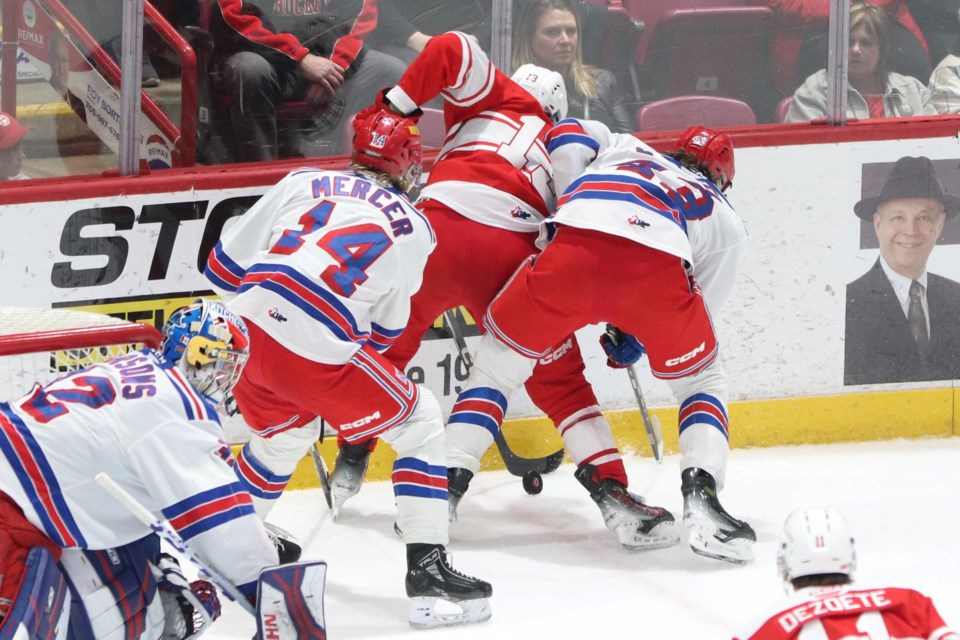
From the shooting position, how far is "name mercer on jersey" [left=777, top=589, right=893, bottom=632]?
1957 mm

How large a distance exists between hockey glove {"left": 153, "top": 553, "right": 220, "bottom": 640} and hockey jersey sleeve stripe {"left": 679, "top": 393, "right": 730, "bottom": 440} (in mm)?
1719

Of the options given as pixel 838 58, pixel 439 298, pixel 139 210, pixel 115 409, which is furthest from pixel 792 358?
pixel 115 409

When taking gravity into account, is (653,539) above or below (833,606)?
below

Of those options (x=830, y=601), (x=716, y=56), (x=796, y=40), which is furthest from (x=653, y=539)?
(x=830, y=601)

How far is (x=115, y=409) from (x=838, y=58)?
3.22 meters

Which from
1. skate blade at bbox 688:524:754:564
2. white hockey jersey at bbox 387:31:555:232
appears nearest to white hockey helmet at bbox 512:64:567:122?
white hockey jersey at bbox 387:31:555:232

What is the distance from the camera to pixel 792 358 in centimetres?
484

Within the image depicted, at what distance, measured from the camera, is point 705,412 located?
394 cm

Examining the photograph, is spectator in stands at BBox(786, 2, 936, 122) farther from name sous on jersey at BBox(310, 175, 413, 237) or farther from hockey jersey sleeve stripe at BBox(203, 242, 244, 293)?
hockey jersey sleeve stripe at BBox(203, 242, 244, 293)

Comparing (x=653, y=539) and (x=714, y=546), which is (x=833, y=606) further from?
(x=653, y=539)

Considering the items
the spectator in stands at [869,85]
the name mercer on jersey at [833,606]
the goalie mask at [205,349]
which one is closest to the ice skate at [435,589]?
the goalie mask at [205,349]

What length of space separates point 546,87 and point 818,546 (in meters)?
2.59

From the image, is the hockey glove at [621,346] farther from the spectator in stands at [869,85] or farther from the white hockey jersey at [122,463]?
the white hockey jersey at [122,463]

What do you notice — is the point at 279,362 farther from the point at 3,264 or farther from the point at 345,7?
the point at 345,7
